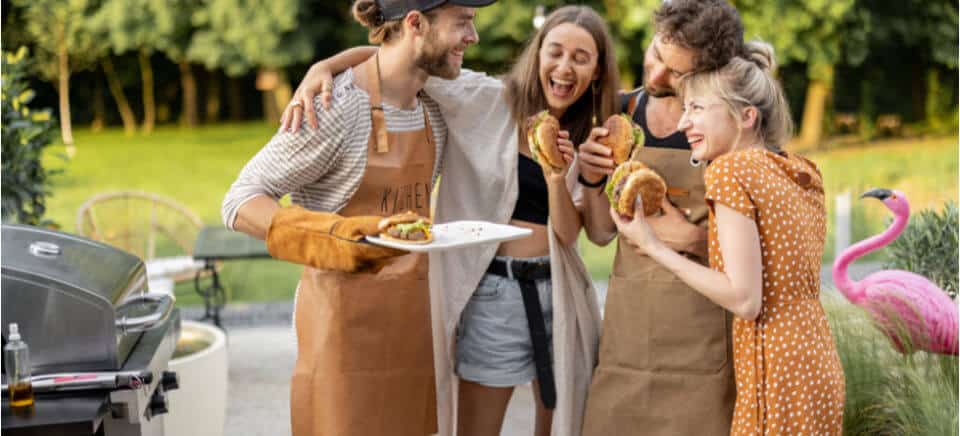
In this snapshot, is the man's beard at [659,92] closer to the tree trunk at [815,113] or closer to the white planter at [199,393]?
the white planter at [199,393]

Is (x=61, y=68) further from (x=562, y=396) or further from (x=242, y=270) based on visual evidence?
(x=562, y=396)

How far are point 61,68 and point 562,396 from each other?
518 inches

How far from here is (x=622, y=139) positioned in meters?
2.59

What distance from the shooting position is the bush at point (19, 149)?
4.47 metres

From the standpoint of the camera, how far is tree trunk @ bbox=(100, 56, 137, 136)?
15383 millimetres

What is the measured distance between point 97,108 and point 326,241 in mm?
14387

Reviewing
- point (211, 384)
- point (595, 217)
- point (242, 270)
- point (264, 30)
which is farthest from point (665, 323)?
point (264, 30)

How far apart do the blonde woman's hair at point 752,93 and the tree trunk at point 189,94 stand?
46.0 feet

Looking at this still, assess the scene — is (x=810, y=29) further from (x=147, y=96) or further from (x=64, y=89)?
(x=64, y=89)

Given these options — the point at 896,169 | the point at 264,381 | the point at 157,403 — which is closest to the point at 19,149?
the point at 264,381

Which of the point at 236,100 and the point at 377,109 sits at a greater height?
the point at 236,100

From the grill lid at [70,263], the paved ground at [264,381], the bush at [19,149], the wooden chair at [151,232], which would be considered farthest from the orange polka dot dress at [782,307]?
the wooden chair at [151,232]

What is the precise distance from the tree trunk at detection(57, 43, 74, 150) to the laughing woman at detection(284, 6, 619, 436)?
40.9 feet

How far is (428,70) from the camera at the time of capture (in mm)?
2512
